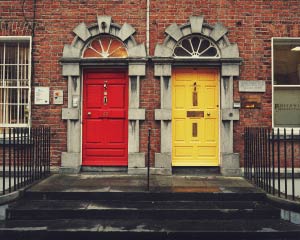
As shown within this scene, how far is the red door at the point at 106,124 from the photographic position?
8562 millimetres

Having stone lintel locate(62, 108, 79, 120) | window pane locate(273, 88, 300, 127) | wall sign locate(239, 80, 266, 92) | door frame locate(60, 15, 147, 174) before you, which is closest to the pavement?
door frame locate(60, 15, 147, 174)

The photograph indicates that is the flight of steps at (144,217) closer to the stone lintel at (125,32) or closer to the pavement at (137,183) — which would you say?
the pavement at (137,183)

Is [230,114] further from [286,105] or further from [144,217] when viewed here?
[144,217]

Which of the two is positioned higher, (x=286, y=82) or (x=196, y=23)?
(x=196, y=23)

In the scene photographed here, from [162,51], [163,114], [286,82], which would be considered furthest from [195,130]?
[286,82]

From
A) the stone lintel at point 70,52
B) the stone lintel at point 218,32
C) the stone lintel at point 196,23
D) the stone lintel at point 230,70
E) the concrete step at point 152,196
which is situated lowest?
the concrete step at point 152,196

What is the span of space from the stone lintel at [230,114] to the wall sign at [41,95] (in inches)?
164

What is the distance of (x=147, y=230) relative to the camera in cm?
524

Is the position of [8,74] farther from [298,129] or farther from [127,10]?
[298,129]

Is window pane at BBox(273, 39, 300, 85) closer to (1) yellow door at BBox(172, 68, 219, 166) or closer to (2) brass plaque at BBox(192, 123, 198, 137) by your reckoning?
(1) yellow door at BBox(172, 68, 219, 166)

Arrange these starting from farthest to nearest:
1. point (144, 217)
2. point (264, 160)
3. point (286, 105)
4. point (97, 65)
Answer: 1. point (286, 105)
2. point (97, 65)
3. point (264, 160)
4. point (144, 217)

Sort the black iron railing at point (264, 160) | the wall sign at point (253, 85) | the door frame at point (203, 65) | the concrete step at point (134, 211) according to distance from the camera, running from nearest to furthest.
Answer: the concrete step at point (134, 211)
the black iron railing at point (264, 160)
the door frame at point (203, 65)
the wall sign at point (253, 85)

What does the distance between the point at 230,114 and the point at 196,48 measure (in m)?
1.76

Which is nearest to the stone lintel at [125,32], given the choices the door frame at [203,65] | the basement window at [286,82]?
the door frame at [203,65]
